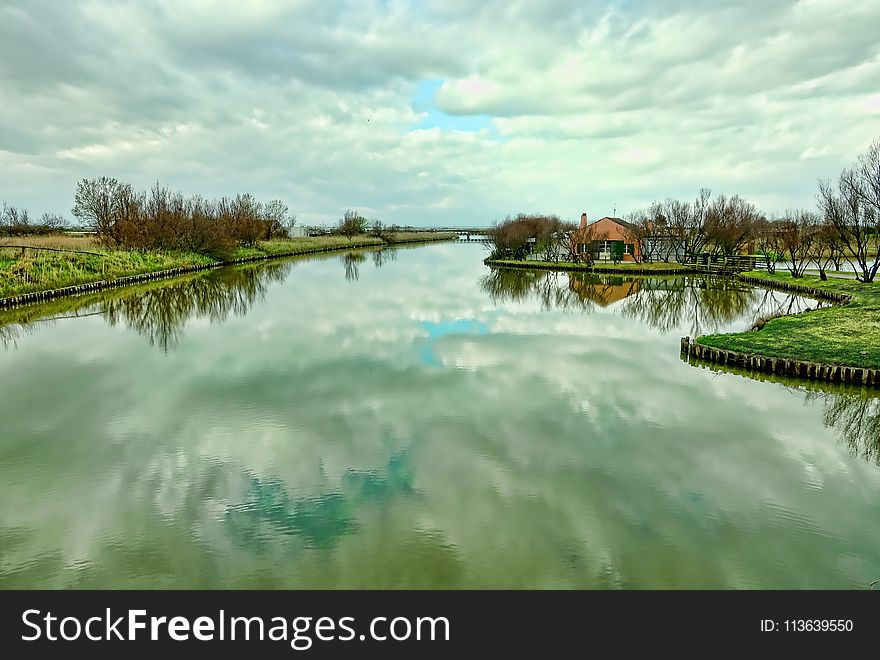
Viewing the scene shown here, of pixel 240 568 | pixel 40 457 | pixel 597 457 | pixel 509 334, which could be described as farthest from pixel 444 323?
pixel 240 568

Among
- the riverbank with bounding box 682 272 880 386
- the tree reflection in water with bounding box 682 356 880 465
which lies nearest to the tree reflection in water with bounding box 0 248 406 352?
the riverbank with bounding box 682 272 880 386

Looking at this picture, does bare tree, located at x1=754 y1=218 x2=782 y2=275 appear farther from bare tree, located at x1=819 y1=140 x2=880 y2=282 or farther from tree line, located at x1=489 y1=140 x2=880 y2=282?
bare tree, located at x1=819 y1=140 x2=880 y2=282

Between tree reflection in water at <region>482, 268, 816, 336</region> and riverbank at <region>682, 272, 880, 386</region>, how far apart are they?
2.54m

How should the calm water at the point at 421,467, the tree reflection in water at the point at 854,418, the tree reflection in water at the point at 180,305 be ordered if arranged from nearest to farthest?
the calm water at the point at 421,467, the tree reflection in water at the point at 854,418, the tree reflection in water at the point at 180,305

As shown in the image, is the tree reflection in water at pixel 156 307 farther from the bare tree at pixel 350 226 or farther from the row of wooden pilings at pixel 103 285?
the bare tree at pixel 350 226

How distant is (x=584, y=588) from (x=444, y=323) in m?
13.9

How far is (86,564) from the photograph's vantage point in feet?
16.4

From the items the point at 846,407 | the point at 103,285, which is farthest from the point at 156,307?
the point at 846,407

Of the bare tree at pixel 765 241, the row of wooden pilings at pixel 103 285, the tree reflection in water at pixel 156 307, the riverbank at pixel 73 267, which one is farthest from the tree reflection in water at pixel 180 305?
the bare tree at pixel 765 241

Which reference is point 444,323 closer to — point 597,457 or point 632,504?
point 597,457

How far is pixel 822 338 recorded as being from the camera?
13.7 meters

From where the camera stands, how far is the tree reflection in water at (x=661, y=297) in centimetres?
2031

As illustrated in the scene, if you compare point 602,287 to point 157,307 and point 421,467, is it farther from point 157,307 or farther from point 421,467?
point 421,467
